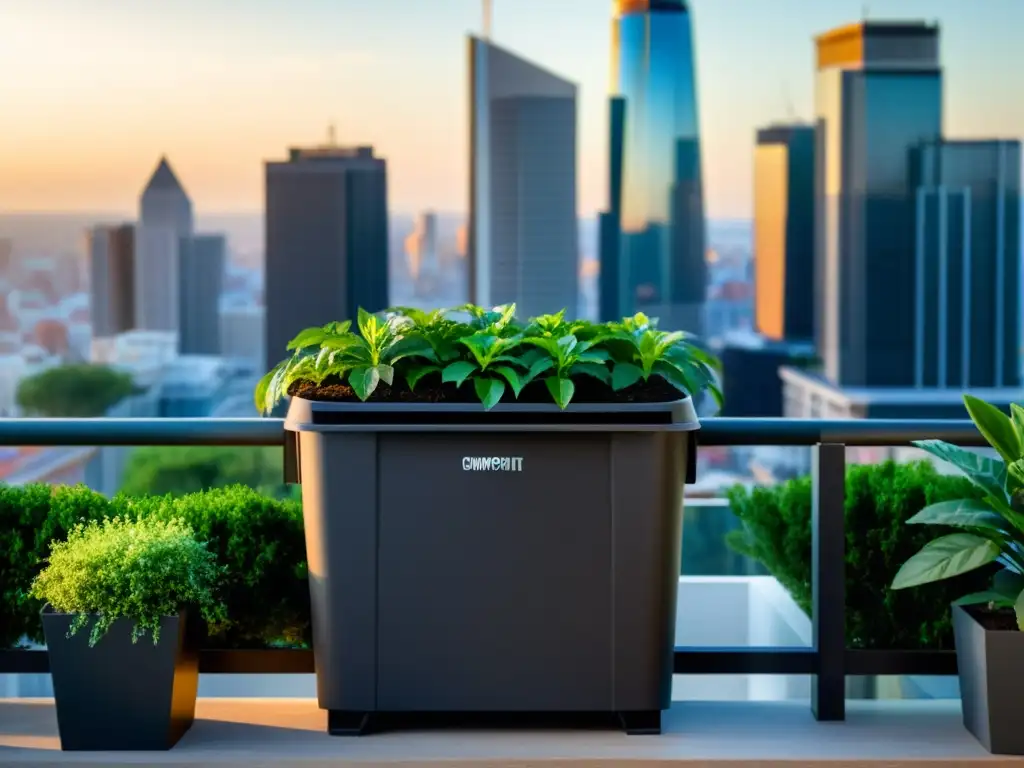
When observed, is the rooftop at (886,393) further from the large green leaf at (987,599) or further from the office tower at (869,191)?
the large green leaf at (987,599)

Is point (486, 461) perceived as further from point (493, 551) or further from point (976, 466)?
point (976, 466)

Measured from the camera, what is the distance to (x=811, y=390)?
2358cm

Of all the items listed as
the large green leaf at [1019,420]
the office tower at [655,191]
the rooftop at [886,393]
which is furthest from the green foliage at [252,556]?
the rooftop at [886,393]

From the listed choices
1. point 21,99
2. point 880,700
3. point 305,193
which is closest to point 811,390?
point 305,193

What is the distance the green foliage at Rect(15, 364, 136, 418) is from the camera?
2222 cm

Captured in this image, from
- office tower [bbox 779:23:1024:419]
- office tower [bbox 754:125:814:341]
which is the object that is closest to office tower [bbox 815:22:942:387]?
office tower [bbox 779:23:1024:419]

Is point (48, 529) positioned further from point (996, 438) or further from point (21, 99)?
point (21, 99)

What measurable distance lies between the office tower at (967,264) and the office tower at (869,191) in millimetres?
366

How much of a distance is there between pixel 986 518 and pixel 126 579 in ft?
5.06

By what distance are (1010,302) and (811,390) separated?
4112mm

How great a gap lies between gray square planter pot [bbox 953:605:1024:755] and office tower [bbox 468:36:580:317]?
1748cm

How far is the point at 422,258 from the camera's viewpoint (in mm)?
17422

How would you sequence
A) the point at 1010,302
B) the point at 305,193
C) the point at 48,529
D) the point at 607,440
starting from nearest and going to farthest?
the point at 607,440 < the point at 48,529 < the point at 305,193 < the point at 1010,302

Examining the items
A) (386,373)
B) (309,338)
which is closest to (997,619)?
(386,373)
